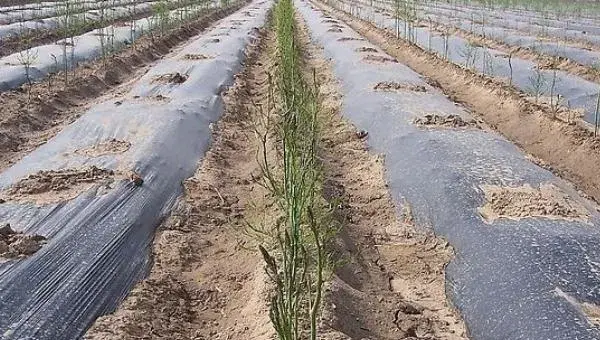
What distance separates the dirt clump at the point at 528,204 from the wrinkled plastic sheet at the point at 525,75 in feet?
11.3

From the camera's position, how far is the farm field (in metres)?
2.97

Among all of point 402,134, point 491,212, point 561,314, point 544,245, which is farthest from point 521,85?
point 561,314

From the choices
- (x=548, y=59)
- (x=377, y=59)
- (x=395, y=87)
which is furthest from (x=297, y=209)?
(x=548, y=59)

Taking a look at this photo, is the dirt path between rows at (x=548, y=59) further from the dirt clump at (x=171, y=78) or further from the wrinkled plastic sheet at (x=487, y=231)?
the dirt clump at (x=171, y=78)

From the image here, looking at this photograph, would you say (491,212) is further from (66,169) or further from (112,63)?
(112,63)

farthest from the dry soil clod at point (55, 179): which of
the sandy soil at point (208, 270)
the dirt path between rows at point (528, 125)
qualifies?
the dirt path between rows at point (528, 125)

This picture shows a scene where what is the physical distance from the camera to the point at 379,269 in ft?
13.1

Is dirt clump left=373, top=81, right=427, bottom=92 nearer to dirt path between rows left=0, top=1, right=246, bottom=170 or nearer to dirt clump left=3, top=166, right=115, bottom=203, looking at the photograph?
dirt path between rows left=0, top=1, right=246, bottom=170

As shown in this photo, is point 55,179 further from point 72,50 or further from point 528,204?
point 72,50

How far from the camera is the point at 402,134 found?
18.4 ft

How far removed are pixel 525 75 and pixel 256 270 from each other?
6574mm

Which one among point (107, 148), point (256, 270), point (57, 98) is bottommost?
point (256, 270)

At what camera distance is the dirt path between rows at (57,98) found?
20.3 feet

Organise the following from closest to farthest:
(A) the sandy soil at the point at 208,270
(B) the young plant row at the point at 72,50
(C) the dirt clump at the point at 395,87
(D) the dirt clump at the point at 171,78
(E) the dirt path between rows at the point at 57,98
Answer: (A) the sandy soil at the point at 208,270 < (E) the dirt path between rows at the point at 57,98 < (C) the dirt clump at the point at 395,87 < (D) the dirt clump at the point at 171,78 < (B) the young plant row at the point at 72,50
